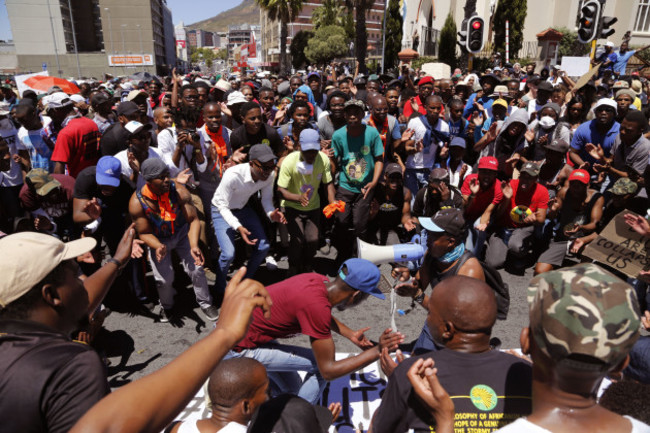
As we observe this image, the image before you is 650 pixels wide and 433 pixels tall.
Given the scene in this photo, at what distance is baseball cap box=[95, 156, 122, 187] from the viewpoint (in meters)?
4.25

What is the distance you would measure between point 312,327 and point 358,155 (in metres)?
3.20

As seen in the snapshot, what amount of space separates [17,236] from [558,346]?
178 centimetres

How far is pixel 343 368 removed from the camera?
8.42 feet

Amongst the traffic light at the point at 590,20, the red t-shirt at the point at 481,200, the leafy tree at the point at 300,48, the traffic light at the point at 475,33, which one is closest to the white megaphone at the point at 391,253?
the red t-shirt at the point at 481,200

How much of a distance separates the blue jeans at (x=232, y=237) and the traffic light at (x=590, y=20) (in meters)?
10.3

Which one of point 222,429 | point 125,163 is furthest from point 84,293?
point 125,163

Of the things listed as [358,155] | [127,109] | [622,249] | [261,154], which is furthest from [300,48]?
[622,249]

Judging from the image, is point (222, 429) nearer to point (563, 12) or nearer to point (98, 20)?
point (563, 12)

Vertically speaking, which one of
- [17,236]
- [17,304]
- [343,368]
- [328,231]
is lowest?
[328,231]

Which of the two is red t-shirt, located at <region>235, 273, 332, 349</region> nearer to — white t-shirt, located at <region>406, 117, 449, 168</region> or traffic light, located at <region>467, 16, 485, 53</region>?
white t-shirt, located at <region>406, 117, 449, 168</region>

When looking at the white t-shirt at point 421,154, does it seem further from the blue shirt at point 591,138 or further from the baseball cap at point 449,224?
the baseball cap at point 449,224

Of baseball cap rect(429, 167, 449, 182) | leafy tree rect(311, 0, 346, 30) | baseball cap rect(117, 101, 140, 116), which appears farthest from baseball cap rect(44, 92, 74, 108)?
leafy tree rect(311, 0, 346, 30)

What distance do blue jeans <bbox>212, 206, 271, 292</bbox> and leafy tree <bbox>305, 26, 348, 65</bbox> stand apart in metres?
46.2

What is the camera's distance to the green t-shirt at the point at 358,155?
5.39 metres
